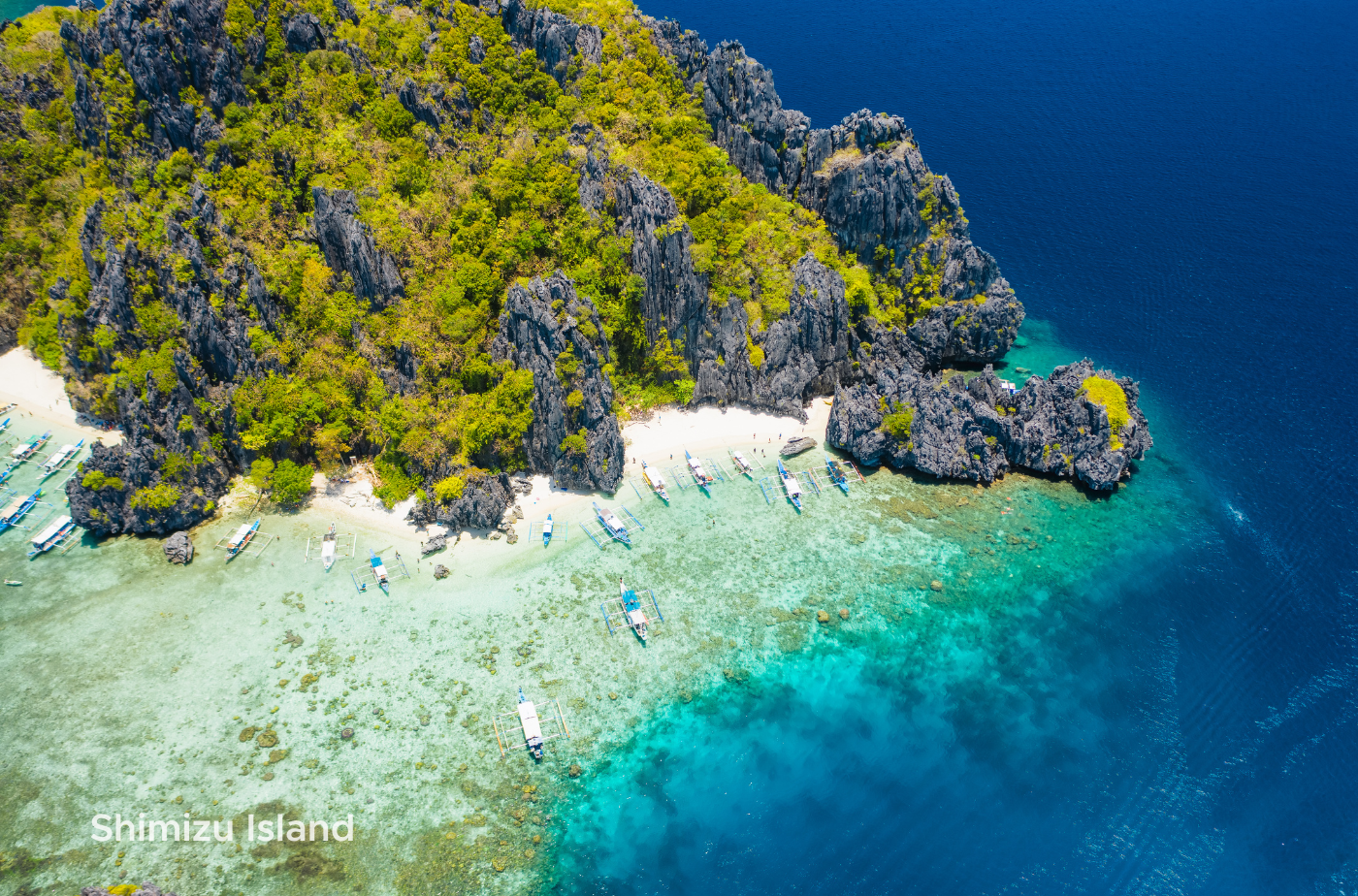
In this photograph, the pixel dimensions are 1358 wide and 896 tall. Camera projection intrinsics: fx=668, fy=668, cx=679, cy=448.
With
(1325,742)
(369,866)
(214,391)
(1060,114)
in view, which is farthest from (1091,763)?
(1060,114)

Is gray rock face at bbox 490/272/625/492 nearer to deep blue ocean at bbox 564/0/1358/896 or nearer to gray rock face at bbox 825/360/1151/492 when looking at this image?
gray rock face at bbox 825/360/1151/492

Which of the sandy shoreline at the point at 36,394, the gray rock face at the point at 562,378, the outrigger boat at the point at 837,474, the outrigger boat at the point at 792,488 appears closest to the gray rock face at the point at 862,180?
the outrigger boat at the point at 837,474

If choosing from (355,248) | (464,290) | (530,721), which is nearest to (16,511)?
(355,248)

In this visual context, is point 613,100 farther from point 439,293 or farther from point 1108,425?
point 1108,425

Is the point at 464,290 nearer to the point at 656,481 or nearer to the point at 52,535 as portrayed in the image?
the point at 656,481

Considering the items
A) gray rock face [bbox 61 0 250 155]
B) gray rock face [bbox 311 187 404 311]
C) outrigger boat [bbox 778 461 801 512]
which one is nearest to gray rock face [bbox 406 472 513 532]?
gray rock face [bbox 311 187 404 311]

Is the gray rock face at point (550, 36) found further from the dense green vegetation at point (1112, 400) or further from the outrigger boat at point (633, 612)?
the dense green vegetation at point (1112, 400)
